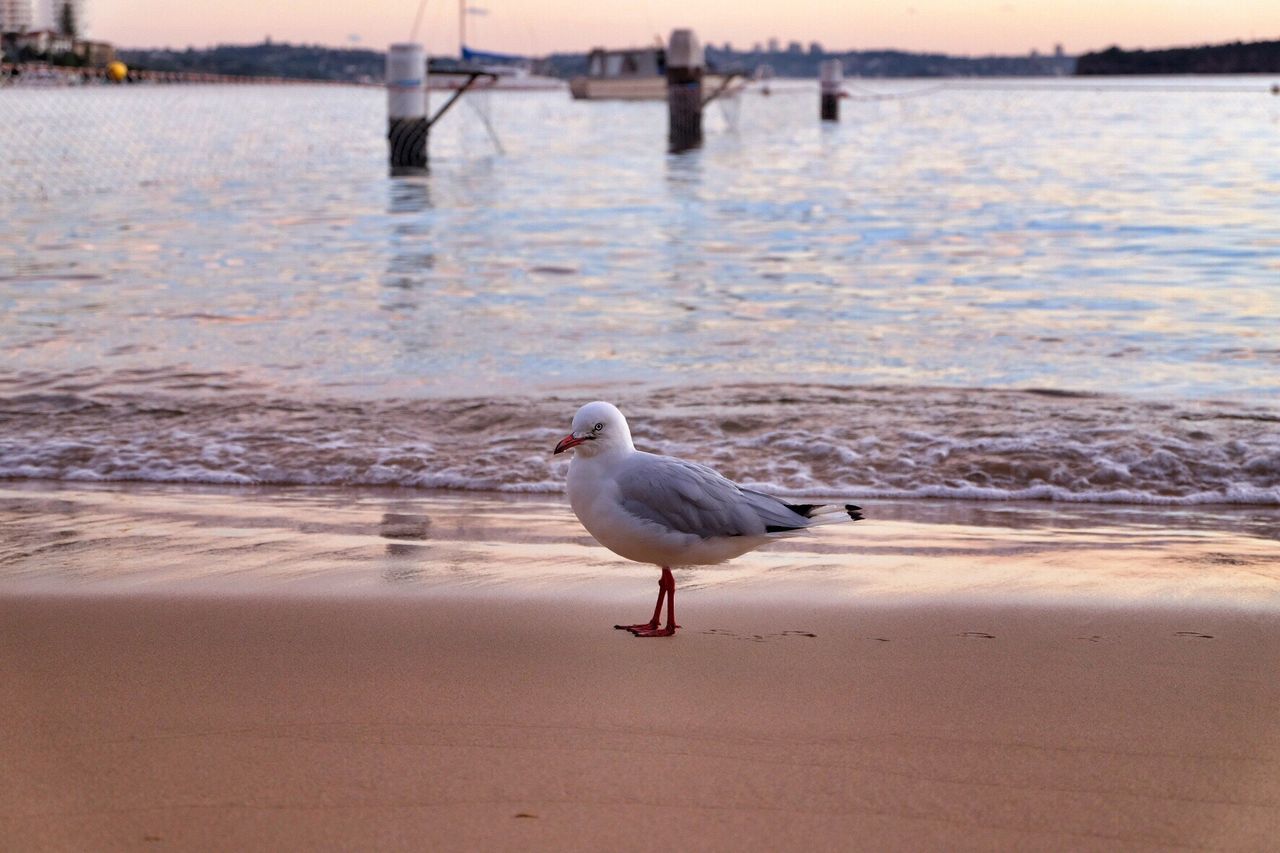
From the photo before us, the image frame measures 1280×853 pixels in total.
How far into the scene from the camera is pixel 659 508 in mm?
3508

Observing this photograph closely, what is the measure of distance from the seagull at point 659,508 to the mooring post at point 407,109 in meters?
24.7

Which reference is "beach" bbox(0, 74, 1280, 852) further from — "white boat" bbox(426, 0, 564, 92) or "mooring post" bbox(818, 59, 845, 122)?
"mooring post" bbox(818, 59, 845, 122)

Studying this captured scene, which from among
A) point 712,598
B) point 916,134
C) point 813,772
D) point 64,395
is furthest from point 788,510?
point 916,134

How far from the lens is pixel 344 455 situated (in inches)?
251

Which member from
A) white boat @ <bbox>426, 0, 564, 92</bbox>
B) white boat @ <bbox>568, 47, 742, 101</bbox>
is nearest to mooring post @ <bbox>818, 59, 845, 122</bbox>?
white boat @ <bbox>426, 0, 564, 92</bbox>

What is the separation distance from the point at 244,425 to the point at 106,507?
1687 mm

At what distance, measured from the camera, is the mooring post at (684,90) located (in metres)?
37.2

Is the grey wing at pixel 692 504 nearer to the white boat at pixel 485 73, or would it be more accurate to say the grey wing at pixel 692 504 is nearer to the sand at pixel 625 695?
the sand at pixel 625 695

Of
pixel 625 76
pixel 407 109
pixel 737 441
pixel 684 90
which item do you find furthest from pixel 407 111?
pixel 625 76

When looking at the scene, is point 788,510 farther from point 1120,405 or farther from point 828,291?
point 828,291

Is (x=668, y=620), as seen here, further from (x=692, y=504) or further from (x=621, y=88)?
(x=621, y=88)

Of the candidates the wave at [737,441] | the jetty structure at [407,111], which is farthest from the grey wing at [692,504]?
the jetty structure at [407,111]

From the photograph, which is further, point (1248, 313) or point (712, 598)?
point (1248, 313)

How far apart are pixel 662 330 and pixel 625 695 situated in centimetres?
715
